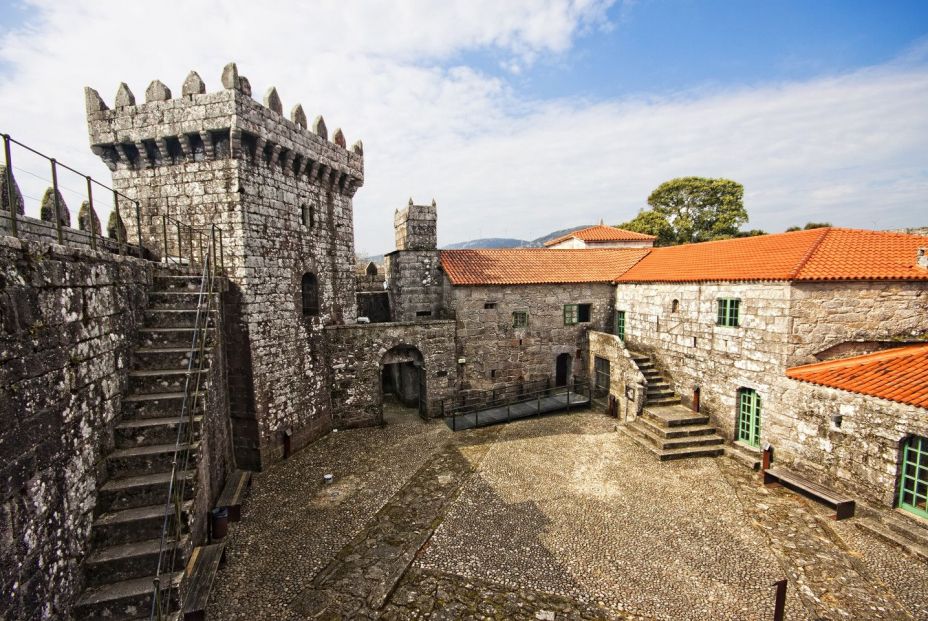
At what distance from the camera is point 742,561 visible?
7.76m

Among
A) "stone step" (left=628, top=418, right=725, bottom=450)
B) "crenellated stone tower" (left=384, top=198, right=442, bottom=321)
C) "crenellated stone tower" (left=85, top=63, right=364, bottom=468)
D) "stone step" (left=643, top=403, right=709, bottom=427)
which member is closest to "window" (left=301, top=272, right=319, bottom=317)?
"crenellated stone tower" (left=85, top=63, right=364, bottom=468)

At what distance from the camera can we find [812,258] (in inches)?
451

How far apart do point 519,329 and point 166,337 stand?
40.9ft

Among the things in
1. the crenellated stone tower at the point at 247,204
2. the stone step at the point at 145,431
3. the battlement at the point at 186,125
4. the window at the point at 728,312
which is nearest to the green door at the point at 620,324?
the window at the point at 728,312

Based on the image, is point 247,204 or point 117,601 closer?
point 117,601

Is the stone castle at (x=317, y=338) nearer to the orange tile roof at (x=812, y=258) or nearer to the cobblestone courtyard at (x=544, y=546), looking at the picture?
the orange tile roof at (x=812, y=258)

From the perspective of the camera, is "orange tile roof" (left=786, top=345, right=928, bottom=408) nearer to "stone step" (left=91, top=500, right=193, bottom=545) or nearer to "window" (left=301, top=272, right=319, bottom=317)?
"stone step" (left=91, top=500, right=193, bottom=545)

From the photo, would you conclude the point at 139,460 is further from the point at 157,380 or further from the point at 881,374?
the point at 881,374

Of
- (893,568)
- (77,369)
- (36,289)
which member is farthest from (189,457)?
(893,568)

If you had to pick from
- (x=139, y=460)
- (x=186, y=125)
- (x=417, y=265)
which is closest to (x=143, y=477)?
(x=139, y=460)

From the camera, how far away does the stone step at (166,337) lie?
7184 millimetres

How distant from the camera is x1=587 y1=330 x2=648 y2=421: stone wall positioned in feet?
46.9

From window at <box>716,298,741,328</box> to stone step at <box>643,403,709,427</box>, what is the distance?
10.0 feet

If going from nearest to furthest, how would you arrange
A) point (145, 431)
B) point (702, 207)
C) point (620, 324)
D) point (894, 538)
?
point (145, 431)
point (894, 538)
point (620, 324)
point (702, 207)
